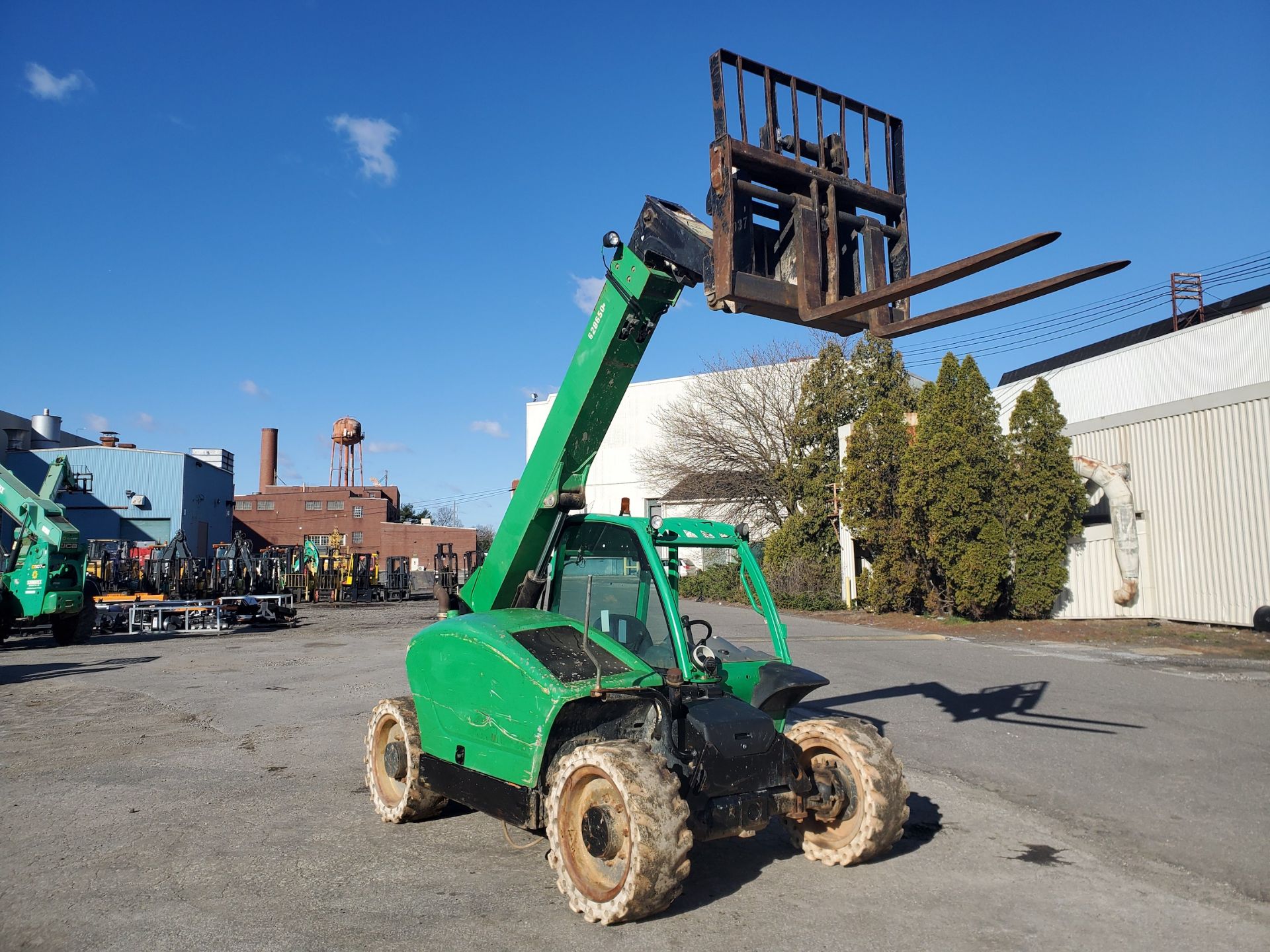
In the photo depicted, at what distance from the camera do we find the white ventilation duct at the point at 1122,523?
69.2 ft

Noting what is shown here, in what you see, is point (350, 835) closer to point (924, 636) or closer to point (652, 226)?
point (652, 226)

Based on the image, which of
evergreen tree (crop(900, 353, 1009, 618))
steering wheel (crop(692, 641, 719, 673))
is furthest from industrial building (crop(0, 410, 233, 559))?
steering wheel (crop(692, 641, 719, 673))

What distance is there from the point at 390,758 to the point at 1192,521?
1978 cm

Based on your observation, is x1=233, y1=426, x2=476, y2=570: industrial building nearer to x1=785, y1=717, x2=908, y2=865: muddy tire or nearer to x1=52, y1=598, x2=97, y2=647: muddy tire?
x1=52, y1=598, x2=97, y2=647: muddy tire

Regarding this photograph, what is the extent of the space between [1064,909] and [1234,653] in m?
14.2

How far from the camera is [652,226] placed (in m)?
5.69

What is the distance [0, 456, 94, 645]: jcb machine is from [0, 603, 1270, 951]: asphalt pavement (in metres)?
9.90

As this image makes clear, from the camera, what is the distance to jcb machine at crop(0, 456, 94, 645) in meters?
20.6

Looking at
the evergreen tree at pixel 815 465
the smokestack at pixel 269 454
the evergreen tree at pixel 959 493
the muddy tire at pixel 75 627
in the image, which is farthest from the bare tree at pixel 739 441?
the smokestack at pixel 269 454

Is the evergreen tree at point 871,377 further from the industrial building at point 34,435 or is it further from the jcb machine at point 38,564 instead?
the industrial building at point 34,435

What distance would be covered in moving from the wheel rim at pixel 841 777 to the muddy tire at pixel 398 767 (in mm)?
2614

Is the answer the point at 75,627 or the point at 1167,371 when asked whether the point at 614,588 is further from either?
the point at 1167,371

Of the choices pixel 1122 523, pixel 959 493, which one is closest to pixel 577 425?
pixel 959 493

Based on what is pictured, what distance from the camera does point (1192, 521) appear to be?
2005 cm
